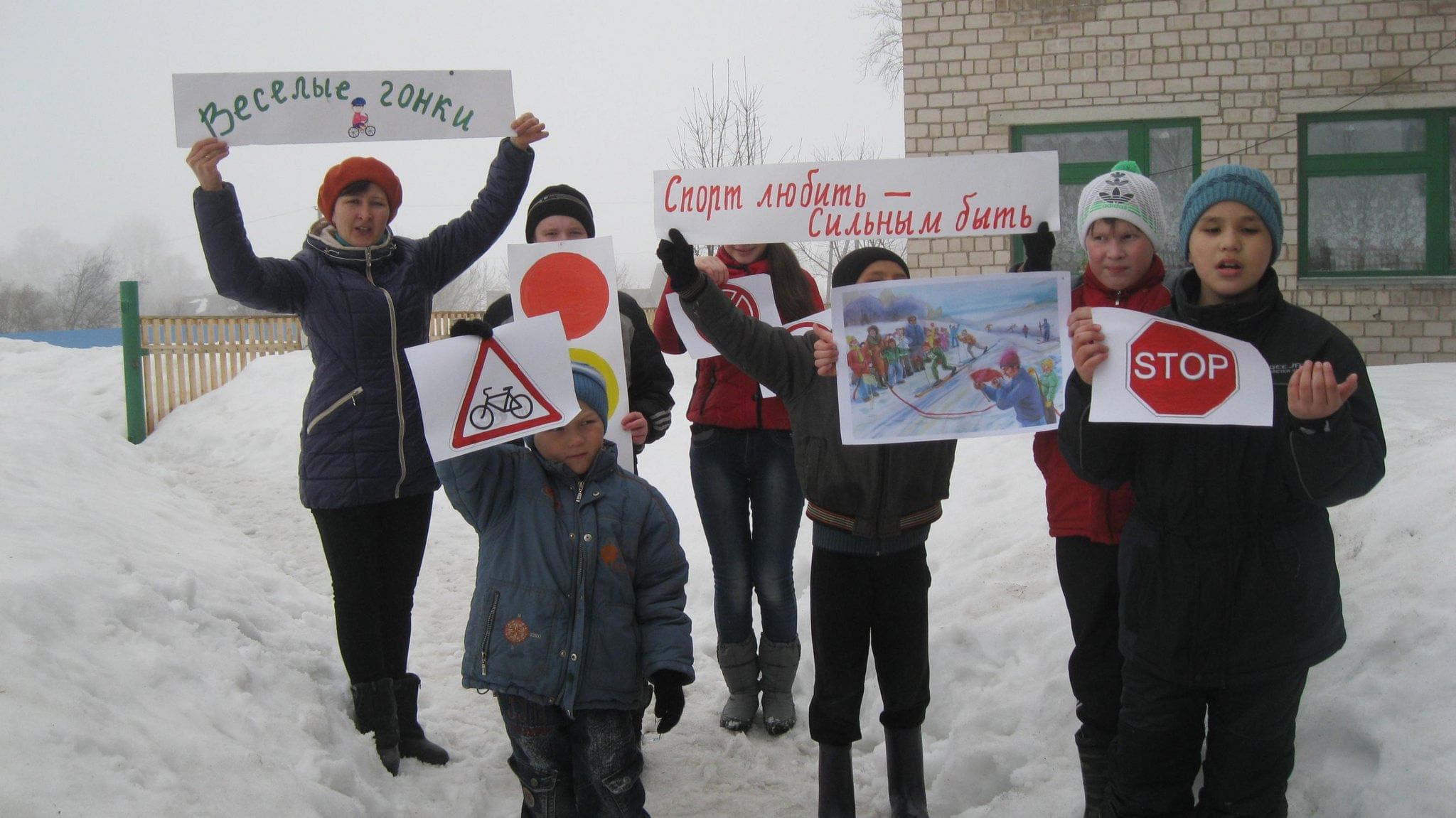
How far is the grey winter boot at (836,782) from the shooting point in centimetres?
341

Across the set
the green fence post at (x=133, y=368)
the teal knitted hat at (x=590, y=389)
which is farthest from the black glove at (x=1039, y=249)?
the green fence post at (x=133, y=368)

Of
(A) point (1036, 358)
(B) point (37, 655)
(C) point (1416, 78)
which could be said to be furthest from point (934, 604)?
(C) point (1416, 78)

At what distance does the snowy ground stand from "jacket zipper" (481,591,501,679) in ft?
2.22

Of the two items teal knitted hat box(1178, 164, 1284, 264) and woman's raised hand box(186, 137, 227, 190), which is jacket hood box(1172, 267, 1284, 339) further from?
woman's raised hand box(186, 137, 227, 190)

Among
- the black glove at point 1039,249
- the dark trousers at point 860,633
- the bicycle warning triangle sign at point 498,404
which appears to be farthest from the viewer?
the dark trousers at point 860,633

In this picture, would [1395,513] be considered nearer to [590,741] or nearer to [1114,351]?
[1114,351]

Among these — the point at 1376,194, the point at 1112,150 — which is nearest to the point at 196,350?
the point at 1112,150

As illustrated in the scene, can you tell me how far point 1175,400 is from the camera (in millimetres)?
2562

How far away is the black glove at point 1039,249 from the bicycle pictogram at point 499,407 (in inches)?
62.0

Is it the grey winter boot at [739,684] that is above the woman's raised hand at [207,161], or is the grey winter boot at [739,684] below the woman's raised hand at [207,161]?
below

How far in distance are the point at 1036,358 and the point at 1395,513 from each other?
1959 millimetres

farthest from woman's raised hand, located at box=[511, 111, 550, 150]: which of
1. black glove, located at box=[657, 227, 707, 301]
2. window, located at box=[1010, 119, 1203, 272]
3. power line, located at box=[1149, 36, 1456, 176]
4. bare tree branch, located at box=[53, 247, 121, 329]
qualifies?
bare tree branch, located at box=[53, 247, 121, 329]

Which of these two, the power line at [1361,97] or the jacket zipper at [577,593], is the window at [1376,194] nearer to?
the power line at [1361,97]

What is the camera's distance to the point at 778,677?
4457 mm
